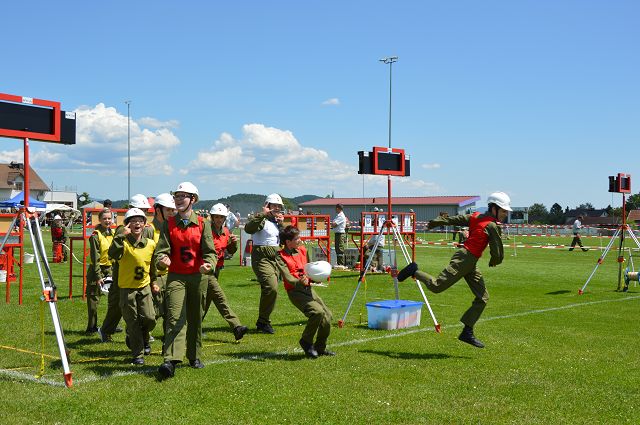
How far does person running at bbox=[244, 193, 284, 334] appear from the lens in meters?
10.8

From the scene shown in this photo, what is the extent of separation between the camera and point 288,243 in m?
8.92

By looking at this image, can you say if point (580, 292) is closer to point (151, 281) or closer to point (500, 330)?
point (500, 330)

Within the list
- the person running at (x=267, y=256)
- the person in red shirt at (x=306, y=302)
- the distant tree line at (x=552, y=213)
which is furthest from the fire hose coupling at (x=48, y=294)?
the distant tree line at (x=552, y=213)

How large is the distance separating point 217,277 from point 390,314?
288 cm

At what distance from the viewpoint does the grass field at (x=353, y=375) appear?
611 cm

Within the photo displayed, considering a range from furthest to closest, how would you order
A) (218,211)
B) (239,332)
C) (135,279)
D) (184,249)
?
(218,211) < (239,332) < (135,279) < (184,249)

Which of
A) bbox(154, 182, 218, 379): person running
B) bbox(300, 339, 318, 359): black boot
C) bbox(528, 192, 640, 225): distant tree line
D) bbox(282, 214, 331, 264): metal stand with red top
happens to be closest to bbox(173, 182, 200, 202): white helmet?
bbox(154, 182, 218, 379): person running

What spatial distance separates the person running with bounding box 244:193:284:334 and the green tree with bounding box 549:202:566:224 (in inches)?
4048

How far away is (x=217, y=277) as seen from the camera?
10.9 meters

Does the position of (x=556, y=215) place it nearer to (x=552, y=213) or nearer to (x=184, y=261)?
(x=552, y=213)

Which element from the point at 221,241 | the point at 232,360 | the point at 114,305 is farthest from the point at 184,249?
the point at 221,241

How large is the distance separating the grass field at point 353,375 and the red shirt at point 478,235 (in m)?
1.40

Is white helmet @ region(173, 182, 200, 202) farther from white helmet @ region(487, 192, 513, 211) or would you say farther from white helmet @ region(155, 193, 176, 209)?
white helmet @ region(487, 192, 513, 211)

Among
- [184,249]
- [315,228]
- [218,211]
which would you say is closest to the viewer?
[184,249]
